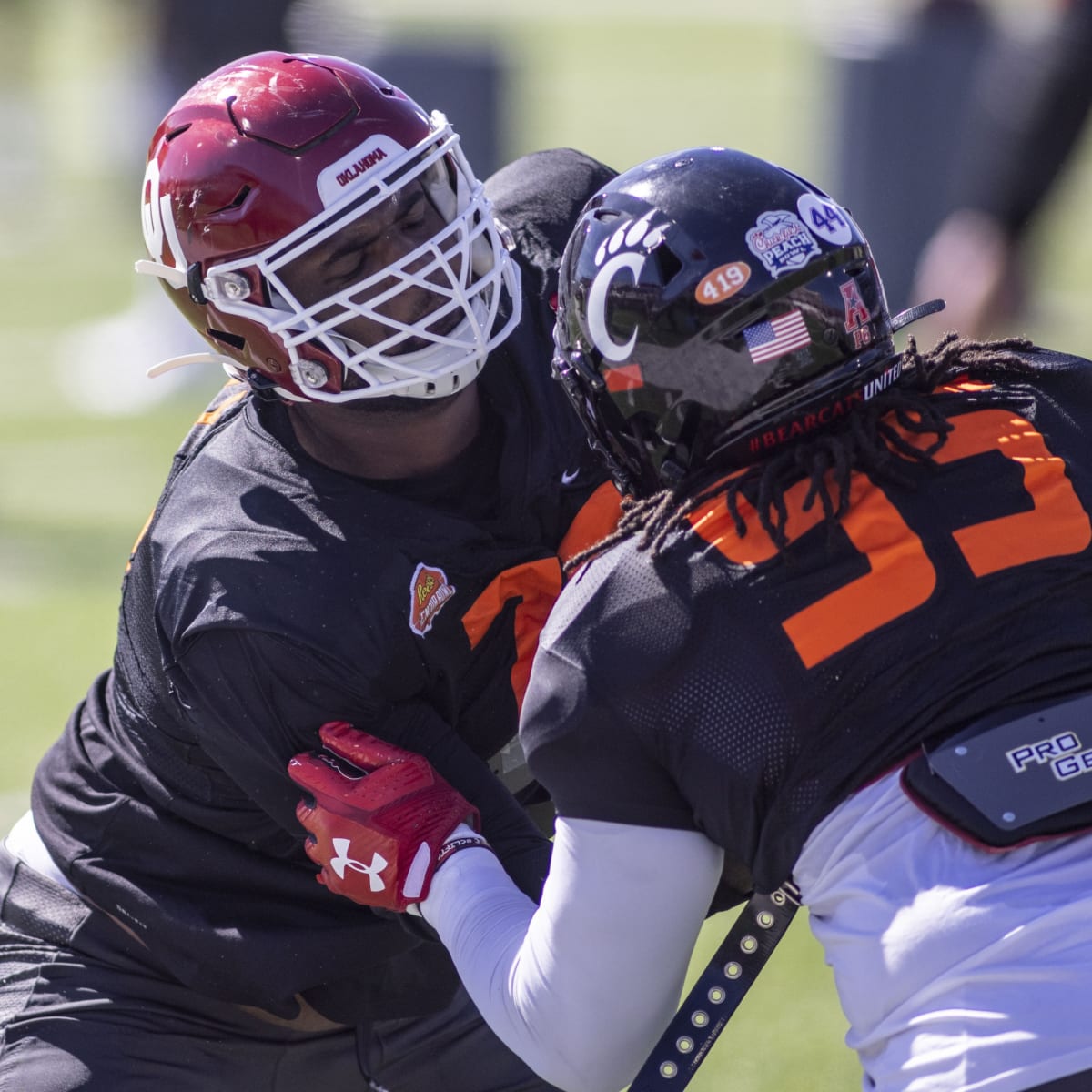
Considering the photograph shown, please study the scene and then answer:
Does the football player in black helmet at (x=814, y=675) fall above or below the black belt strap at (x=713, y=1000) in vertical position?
above

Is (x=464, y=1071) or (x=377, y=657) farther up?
(x=377, y=657)

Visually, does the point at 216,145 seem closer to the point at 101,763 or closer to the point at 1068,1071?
the point at 101,763

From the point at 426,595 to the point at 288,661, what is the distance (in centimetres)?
22

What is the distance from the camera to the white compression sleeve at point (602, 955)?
1.75 metres

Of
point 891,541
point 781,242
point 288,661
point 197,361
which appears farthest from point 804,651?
point 197,361

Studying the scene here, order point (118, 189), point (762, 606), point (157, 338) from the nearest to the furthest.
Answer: point (762, 606), point (157, 338), point (118, 189)

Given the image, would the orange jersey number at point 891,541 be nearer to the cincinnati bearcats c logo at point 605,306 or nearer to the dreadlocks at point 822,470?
the dreadlocks at point 822,470

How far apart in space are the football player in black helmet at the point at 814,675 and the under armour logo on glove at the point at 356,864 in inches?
9.3

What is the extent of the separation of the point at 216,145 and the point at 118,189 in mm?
10263

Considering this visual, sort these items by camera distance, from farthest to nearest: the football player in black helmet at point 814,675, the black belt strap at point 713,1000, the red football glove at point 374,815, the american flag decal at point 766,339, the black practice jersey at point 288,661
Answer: the black practice jersey at point 288,661 → the red football glove at point 374,815 → the black belt strap at point 713,1000 → the american flag decal at point 766,339 → the football player in black helmet at point 814,675

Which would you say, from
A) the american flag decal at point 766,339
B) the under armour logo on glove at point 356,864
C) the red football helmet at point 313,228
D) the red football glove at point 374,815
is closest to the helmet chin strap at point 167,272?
the red football helmet at point 313,228

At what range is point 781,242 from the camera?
73.0 inches

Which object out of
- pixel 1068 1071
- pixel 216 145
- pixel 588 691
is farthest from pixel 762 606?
pixel 216 145

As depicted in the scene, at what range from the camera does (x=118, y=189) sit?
12125 mm
